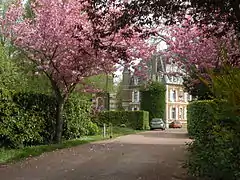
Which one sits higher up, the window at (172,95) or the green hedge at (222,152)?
the window at (172,95)

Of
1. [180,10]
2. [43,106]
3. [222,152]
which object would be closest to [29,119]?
[43,106]

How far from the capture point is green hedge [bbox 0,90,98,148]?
14.8 meters

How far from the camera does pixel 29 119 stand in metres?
16.6

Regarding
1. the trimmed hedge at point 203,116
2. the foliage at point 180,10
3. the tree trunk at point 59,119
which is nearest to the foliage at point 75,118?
the tree trunk at point 59,119

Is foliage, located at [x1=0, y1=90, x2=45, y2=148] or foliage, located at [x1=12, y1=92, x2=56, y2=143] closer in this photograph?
foliage, located at [x1=0, y1=90, x2=45, y2=148]

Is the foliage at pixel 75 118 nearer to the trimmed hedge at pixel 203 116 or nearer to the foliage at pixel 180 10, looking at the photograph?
the trimmed hedge at pixel 203 116

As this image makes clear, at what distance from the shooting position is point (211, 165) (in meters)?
7.16

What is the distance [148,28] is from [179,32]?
9.29m

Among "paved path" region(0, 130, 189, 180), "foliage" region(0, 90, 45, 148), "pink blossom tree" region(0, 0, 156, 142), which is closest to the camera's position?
"paved path" region(0, 130, 189, 180)

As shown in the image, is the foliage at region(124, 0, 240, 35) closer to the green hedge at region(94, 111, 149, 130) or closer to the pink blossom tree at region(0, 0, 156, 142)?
the pink blossom tree at region(0, 0, 156, 142)

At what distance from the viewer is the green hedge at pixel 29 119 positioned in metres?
14.8

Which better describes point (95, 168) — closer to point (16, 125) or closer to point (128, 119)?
point (16, 125)

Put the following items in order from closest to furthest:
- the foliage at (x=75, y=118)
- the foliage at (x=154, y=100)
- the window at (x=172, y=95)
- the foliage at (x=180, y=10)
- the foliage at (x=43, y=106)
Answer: the foliage at (x=180, y=10) < the foliage at (x=43, y=106) < the foliage at (x=75, y=118) < the foliage at (x=154, y=100) < the window at (x=172, y=95)

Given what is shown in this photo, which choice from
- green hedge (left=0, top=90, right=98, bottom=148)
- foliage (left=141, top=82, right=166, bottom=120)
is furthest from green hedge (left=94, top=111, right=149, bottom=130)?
green hedge (left=0, top=90, right=98, bottom=148)
